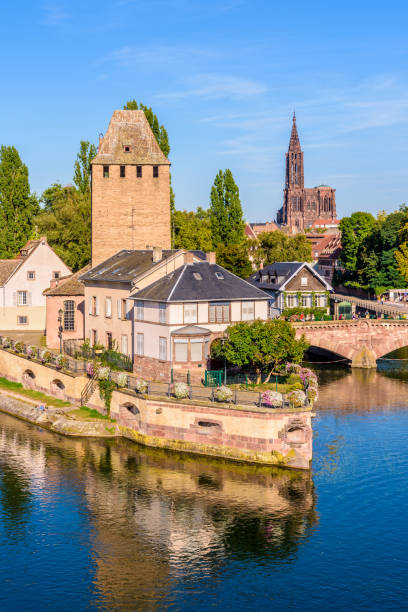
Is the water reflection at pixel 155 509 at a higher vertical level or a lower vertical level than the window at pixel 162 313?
lower

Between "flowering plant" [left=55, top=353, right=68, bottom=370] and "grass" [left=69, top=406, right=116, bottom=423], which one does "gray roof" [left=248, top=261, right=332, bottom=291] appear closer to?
"flowering plant" [left=55, top=353, right=68, bottom=370]

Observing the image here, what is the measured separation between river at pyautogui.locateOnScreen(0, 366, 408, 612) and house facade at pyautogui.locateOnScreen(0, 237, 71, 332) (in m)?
34.3

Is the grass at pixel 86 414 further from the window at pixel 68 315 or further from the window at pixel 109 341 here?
the window at pixel 68 315

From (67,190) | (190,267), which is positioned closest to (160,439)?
(190,267)

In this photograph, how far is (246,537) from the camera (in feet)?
117

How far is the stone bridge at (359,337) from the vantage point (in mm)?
79938

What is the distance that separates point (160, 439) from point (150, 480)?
5123 millimetres

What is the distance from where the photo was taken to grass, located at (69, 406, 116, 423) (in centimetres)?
5409

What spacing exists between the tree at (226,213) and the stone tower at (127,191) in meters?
31.9

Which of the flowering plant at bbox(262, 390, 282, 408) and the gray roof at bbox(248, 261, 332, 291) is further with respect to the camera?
the gray roof at bbox(248, 261, 332, 291)

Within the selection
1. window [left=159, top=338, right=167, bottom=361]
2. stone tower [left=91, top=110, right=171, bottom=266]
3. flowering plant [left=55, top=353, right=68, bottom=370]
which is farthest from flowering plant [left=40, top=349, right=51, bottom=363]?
stone tower [left=91, top=110, right=171, bottom=266]

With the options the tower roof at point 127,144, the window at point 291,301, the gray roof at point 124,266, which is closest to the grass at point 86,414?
the gray roof at point 124,266

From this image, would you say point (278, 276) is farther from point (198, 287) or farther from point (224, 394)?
point (224, 394)

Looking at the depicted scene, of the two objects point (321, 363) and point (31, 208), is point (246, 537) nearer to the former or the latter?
point (321, 363)
